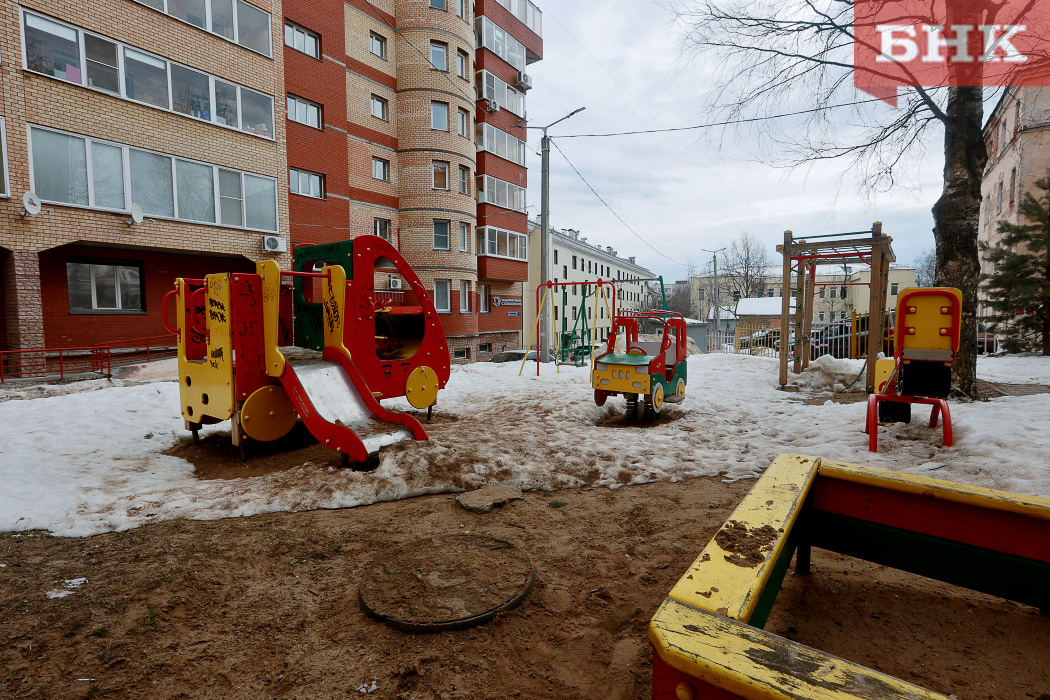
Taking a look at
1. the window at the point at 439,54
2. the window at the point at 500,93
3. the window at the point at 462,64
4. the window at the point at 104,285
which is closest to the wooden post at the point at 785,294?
the window at the point at 104,285

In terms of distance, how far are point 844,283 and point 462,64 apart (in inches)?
762

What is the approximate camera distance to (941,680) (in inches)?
78.5

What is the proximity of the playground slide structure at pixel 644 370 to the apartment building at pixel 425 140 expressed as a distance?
13.1 m

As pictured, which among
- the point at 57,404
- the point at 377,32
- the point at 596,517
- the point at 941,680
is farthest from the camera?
the point at 377,32

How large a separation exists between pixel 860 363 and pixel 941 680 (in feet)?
35.4

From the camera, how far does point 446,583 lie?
285 centimetres

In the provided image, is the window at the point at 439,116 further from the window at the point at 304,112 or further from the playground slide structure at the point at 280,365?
the playground slide structure at the point at 280,365

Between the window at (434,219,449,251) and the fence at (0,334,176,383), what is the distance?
1107cm

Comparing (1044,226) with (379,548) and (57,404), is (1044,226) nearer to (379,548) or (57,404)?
(379,548)

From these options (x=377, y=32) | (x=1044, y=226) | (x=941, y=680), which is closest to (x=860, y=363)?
(x=1044, y=226)

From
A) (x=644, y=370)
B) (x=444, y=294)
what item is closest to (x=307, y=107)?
(x=444, y=294)

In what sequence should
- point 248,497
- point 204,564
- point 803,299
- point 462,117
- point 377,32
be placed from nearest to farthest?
point 204,564
point 248,497
point 803,299
point 377,32
point 462,117

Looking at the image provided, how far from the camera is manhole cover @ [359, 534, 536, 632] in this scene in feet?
8.29

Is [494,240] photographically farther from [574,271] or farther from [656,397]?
[574,271]
